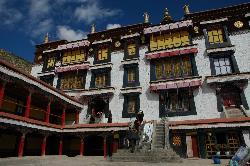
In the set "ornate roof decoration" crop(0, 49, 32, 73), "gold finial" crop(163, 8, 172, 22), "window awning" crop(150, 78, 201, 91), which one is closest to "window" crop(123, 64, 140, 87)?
"window awning" crop(150, 78, 201, 91)

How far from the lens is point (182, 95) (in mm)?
22062

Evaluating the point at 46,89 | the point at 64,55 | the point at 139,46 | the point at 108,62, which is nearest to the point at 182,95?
the point at 139,46

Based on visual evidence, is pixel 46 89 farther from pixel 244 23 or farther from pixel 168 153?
pixel 244 23

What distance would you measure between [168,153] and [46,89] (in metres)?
11.9

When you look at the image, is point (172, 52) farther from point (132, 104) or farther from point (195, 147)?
point (195, 147)

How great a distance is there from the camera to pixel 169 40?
2431 cm

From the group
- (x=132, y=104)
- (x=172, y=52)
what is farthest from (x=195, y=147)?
(x=172, y=52)

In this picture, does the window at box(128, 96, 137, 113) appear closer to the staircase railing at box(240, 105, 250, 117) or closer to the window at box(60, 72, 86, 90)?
the window at box(60, 72, 86, 90)

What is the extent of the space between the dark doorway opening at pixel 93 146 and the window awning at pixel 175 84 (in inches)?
298

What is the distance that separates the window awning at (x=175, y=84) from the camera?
21.2 metres

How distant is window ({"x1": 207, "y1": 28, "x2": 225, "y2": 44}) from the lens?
75.2 feet

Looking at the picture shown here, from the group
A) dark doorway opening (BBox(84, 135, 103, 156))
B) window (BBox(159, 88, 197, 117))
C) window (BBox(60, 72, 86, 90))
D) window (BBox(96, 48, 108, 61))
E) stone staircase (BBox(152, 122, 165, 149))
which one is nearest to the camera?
stone staircase (BBox(152, 122, 165, 149))

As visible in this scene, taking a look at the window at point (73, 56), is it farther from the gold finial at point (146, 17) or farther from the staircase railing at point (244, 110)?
the staircase railing at point (244, 110)

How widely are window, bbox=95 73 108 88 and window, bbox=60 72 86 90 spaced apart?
1737 millimetres
